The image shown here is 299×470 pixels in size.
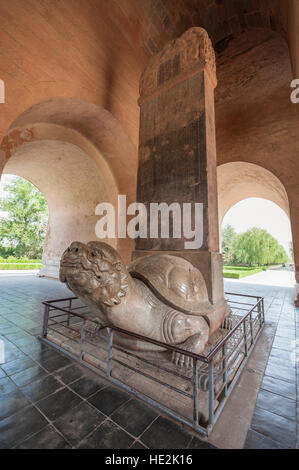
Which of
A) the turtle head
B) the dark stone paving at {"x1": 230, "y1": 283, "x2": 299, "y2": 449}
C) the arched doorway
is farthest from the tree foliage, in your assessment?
the turtle head

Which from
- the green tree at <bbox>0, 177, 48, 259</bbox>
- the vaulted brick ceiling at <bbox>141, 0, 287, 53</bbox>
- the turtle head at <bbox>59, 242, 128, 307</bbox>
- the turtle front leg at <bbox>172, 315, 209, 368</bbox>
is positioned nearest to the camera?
the turtle head at <bbox>59, 242, 128, 307</bbox>

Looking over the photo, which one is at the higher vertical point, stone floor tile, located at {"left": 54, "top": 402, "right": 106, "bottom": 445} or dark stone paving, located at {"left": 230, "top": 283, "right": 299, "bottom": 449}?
stone floor tile, located at {"left": 54, "top": 402, "right": 106, "bottom": 445}

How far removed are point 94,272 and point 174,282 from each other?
0.92 metres


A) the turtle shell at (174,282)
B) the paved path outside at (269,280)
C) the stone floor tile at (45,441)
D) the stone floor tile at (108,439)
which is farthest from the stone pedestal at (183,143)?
the paved path outside at (269,280)

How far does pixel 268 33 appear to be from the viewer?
301 inches

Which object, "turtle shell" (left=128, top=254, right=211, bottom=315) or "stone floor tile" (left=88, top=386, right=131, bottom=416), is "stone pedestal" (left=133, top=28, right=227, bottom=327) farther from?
"stone floor tile" (left=88, top=386, right=131, bottom=416)

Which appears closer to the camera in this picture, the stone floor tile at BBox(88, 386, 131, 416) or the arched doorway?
the stone floor tile at BBox(88, 386, 131, 416)

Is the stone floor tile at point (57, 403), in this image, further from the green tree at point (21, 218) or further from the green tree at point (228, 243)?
the green tree at point (228, 243)

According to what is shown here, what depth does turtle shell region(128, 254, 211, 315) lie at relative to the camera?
2254 millimetres

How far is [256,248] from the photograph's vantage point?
108 ft

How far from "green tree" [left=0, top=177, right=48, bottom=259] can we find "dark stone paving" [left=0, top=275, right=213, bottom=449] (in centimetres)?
2410

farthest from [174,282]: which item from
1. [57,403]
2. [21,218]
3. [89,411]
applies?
[21,218]

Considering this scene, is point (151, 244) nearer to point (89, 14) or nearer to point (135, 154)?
point (135, 154)

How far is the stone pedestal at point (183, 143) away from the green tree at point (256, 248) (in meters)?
33.6
